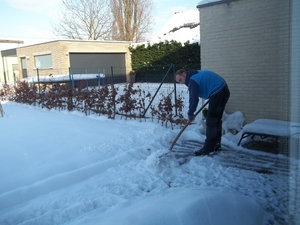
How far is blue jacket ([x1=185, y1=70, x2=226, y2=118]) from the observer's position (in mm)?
4570

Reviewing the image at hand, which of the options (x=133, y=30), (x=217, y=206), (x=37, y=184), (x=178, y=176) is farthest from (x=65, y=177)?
(x=133, y=30)

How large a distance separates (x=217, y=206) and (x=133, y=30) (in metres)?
9.98

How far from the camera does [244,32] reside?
5617 millimetres

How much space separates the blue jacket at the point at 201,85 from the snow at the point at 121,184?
946 millimetres

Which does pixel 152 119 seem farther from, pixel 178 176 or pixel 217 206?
pixel 217 206

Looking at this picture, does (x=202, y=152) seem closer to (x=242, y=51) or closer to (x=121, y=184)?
(x=121, y=184)

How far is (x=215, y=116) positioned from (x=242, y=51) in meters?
1.78

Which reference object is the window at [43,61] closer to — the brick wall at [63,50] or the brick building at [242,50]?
the brick wall at [63,50]

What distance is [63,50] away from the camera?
20.2 metres

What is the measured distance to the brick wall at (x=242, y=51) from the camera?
5.28 m

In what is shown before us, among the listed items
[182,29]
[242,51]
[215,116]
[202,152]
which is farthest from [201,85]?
[182,29]

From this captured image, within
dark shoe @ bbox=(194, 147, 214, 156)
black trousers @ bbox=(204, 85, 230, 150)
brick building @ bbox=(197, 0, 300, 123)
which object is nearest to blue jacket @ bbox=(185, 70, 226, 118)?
black trousers @ bbox=(204, 85, 230, 150)

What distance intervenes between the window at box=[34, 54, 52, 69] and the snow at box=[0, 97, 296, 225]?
55.6ft

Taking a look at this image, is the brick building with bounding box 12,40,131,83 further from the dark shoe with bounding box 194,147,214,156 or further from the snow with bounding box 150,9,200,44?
the dark shoe with bounding box 194,147,214,156
